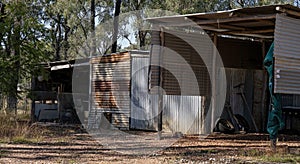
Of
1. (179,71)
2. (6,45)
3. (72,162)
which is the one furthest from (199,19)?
(6,45)

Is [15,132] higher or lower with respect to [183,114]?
lower

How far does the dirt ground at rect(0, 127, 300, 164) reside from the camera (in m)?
9.38

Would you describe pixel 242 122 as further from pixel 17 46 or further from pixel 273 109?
pixel 17 46

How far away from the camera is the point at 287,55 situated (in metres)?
10.7

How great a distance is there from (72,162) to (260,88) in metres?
9.18

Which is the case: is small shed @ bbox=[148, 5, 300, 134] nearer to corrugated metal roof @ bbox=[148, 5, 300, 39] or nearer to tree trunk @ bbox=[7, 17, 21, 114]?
corrugated metal roof @ bbox=[148, 5, 300, 39]

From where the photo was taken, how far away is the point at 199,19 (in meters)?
12.9

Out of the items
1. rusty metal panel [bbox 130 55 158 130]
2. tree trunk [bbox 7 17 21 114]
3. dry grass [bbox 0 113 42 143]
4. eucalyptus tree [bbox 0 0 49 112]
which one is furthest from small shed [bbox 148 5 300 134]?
tree trunk [bbox 7 17 21 114]

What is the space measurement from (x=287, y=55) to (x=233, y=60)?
18.4 ft

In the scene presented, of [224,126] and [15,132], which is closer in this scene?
[15,132]

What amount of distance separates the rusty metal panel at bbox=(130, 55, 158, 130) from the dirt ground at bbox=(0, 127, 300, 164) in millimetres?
3614

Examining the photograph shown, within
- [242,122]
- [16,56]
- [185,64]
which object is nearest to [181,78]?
[185,64]

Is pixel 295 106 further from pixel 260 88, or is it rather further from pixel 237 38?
pixel 237 38

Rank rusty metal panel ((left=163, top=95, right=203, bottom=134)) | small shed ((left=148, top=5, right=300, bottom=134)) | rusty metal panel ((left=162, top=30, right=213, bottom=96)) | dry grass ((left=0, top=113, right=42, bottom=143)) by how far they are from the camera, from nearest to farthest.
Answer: small shed ((left=148, top=5, right=300, bottom=134)), dry grass ((left=0, top=113, right=42, bottom=143)), rusty metal panel ((left=162, top=30, right=213, bottom=96)), rusty metal panel ((left=163, top=95, right=203, bottom=134))
